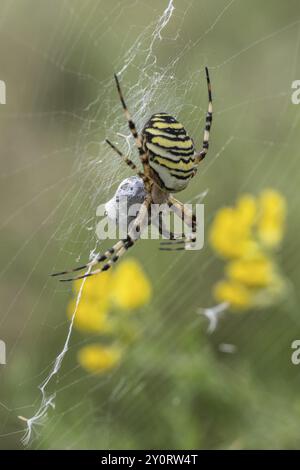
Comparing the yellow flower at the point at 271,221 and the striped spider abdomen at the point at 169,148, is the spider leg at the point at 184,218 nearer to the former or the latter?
the yellow flower at the point at 271,221

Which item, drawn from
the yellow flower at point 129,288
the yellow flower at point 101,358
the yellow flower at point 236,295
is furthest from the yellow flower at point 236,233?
the yellow flower at point 101,358

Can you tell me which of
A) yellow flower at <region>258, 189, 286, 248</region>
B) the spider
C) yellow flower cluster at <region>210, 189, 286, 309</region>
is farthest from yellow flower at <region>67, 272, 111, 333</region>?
yellow flower at <region>258, 189, 286, 248</region>

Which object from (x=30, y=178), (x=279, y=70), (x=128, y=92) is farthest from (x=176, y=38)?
(x=30, y=178)

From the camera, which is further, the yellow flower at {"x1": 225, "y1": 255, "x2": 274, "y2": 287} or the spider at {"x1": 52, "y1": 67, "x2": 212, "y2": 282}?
the yellow flower at {"x1": 225, "y1": 255, "x2": 274, "y2": 287}

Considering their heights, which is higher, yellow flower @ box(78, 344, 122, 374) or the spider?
the spider

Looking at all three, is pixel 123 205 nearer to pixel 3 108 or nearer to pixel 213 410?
pixel 213 410

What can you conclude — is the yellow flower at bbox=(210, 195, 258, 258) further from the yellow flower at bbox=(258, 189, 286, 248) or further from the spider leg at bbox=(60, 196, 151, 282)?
the spider leg at bbox=(60, 196, 151, 282)

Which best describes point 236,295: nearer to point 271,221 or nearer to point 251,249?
point 251,249
